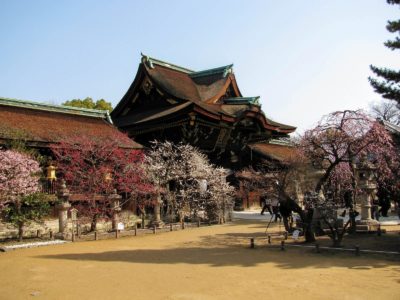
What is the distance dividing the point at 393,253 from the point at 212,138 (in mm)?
16694

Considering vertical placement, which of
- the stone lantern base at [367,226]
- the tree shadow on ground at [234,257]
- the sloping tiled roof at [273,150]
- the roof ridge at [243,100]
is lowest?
the tree shadow on ground at [234,257]

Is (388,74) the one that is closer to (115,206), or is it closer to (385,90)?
(385,90)

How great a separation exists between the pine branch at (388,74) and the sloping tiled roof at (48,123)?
11964 millimetres

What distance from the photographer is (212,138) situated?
1035 inches

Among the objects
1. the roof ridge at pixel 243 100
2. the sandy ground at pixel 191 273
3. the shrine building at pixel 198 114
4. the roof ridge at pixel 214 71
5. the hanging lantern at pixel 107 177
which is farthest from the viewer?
the roof ridge at pixel 214 71

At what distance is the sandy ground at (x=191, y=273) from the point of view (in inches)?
288

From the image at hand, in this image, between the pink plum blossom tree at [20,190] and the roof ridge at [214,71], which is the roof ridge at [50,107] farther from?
the roof ridge at [214,71]

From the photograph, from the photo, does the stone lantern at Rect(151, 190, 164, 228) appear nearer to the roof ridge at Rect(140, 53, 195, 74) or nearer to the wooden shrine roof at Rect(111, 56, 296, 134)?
the wooden shrine roof at Rect(111, 56, 296, 134)

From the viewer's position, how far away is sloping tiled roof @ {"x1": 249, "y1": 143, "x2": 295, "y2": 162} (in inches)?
1225

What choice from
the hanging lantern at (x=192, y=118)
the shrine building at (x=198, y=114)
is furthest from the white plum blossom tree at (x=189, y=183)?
the shrine building at (x=198, y=114)

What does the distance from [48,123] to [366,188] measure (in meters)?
15.6

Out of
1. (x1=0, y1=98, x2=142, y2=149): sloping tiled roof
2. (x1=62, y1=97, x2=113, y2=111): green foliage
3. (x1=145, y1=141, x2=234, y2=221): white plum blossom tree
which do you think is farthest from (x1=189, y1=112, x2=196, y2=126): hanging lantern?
(x1=62, y1=97, x2=113, y2=111): green foliage

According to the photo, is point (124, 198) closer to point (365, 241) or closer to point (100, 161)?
point (100, 161)

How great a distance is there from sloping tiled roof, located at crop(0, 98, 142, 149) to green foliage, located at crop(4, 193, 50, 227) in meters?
2.76
